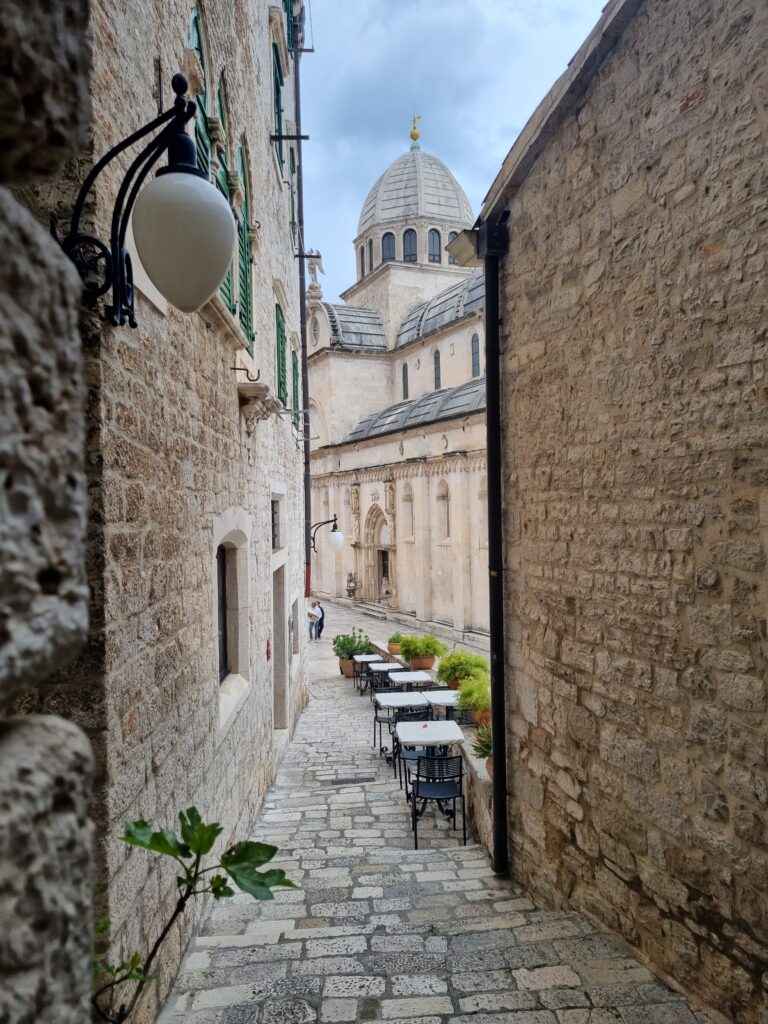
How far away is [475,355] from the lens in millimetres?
25375

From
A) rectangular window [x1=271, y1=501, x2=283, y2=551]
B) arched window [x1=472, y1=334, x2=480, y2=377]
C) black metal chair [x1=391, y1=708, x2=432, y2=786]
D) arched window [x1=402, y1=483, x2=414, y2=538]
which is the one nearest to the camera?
black metal chair [x1=391, y1=708, x2=432, y2=786]

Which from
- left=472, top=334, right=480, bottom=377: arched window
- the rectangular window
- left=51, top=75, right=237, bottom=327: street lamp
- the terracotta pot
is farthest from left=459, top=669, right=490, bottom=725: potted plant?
left=472, top=334, right=480, bottom=377: arched window

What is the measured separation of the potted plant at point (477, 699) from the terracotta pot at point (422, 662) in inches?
152

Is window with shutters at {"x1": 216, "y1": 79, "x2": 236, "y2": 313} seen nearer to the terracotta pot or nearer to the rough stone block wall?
the rough stone block wall

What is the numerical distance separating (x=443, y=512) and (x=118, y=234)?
18648mm

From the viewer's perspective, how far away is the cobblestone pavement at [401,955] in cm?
315

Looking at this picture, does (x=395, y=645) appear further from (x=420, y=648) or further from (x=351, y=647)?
(x=420, y=648)

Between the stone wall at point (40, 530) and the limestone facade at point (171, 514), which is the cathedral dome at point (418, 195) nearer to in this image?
the limestone facade at point (171, 514)

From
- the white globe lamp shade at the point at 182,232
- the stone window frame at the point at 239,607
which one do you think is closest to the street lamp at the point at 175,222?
the white globe lamp shade at the point at 182,232

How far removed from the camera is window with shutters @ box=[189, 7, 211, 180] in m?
4.21

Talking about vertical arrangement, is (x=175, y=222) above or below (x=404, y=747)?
above

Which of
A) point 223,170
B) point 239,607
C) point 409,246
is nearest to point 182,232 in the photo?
point 223,170

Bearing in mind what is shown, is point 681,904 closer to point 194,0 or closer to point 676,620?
point 676,620

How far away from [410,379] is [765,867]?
28014 millimetres
